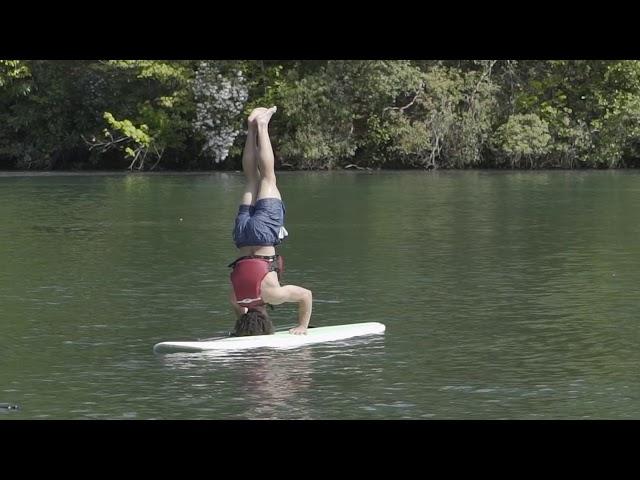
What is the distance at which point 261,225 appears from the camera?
13.9 meters

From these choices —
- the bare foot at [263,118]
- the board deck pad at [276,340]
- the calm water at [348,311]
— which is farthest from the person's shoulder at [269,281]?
the bare foot at [263,118]

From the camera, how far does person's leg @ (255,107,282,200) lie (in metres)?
13.9

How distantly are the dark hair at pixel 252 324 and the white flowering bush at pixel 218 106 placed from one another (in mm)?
38261

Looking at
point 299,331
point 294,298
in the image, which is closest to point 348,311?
point 299,331

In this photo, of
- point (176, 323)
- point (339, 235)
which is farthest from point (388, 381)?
point (339, 235)

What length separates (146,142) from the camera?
172ft

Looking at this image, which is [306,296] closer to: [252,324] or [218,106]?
[252,324]

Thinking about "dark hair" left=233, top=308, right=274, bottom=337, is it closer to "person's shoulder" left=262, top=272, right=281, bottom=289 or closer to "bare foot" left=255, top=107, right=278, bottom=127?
"person's shoulder" left=262, top=272, right=281, bottom=289

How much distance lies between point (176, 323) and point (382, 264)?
19.5 feet

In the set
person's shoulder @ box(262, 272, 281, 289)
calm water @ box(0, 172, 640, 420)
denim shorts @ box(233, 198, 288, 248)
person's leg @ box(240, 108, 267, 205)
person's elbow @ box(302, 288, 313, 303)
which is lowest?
calm water @ box(0, 172, 640, 420)

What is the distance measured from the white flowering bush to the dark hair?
38261 mm

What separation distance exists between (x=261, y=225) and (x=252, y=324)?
0.92m

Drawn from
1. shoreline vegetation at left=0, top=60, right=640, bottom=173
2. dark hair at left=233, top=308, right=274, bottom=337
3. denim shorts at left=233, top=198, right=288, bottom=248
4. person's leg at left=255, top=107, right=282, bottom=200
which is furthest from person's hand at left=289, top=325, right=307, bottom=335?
shoreline vegetation at left=0, top=60, right=640, bottom=173

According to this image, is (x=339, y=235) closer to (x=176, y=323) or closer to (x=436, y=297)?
(x=436, y=297)
